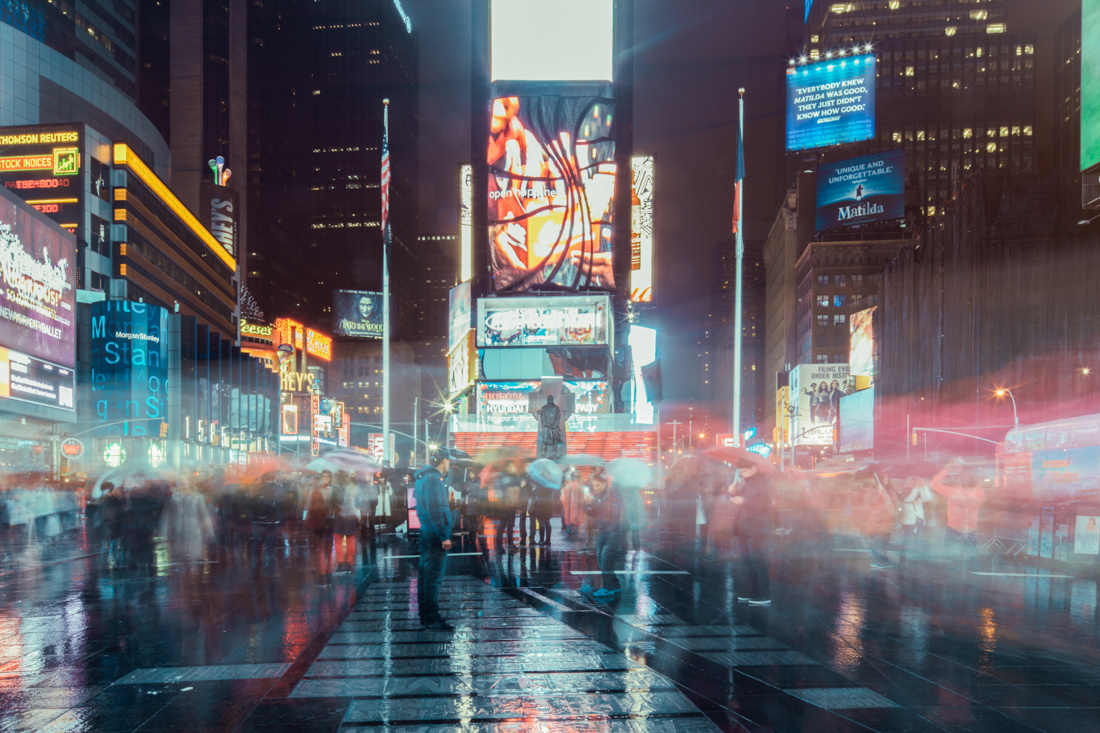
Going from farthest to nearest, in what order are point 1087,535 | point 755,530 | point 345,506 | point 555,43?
1. point 555,43
2. point 345,506
3. point 1087,535
4. point 755,530

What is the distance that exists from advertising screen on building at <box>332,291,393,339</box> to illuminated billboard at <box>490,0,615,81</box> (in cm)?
5775

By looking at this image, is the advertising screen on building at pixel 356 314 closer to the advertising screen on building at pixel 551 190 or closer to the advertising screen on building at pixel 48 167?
the advertising screen on building at pixel 551 190

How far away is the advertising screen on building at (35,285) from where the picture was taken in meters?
33.8

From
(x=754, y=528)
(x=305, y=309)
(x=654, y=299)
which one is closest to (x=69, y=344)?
(x=754, y=528)

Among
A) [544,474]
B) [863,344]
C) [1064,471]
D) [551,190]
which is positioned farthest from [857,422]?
[544,474]

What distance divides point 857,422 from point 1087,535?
215 ft

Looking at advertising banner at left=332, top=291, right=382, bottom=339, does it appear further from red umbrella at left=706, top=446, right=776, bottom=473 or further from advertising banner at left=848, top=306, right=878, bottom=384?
red umbrella at left=706, top=446, right=776, bottom=473

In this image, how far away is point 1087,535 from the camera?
1532 cm

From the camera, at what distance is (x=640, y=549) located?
18.7m

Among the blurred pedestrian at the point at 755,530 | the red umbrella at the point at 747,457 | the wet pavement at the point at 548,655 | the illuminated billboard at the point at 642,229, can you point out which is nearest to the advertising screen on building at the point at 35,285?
the wet pavement at the point at 548,655

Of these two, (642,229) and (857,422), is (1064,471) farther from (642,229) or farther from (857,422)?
(642,229)

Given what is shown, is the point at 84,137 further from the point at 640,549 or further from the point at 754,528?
the point at 754,528

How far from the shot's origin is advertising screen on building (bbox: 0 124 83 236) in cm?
5991

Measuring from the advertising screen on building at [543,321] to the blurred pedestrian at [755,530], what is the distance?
210 ft
